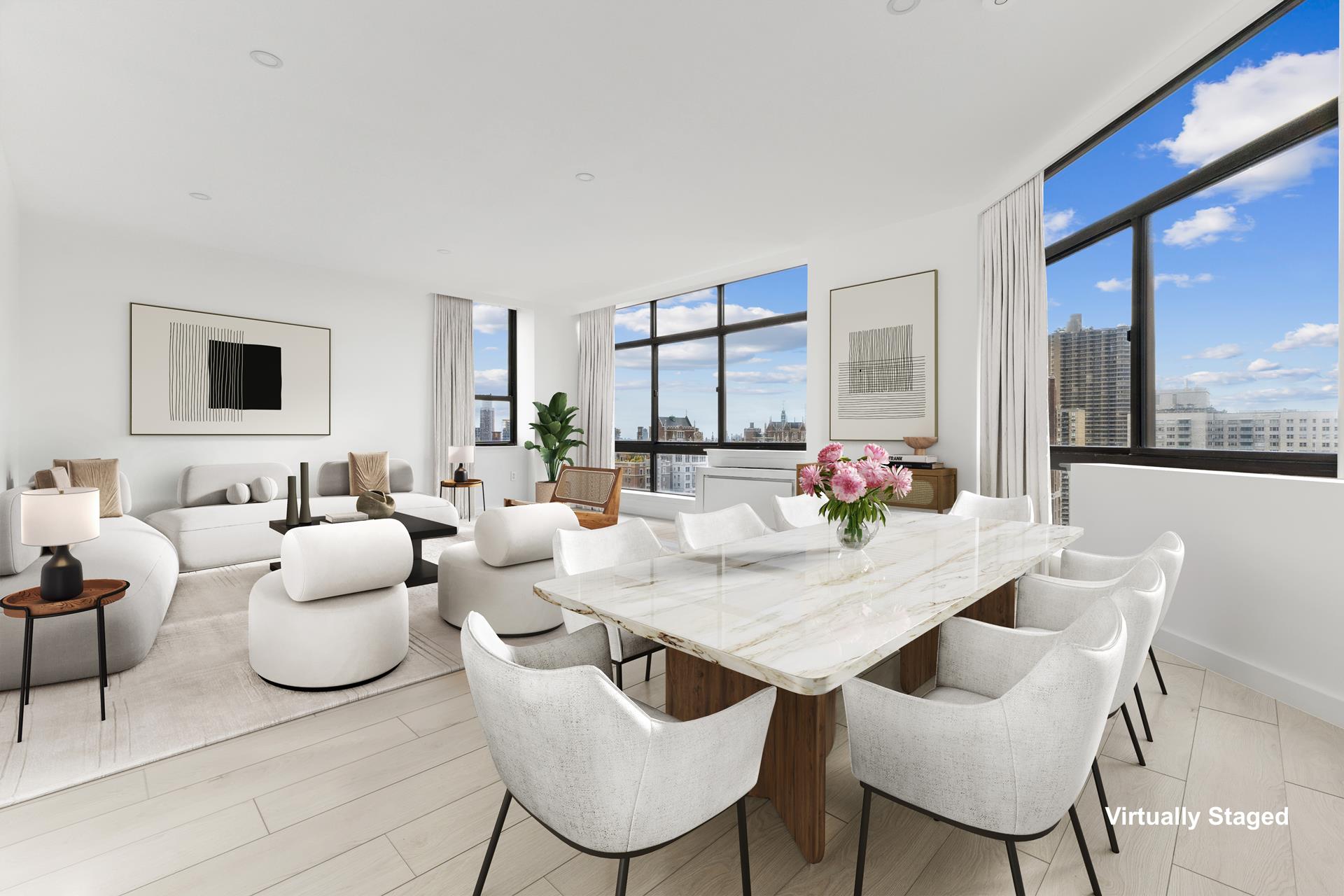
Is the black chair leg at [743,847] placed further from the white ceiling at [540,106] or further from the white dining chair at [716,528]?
the white ceiling at [540,106]

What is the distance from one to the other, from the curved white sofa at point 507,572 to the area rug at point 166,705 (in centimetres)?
24

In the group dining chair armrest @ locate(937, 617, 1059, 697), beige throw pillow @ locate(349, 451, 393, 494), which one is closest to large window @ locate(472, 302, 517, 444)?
beige throw pillow @ locate(349, 451, 393, 494)

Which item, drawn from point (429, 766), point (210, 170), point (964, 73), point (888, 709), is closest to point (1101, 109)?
point (964, 73)

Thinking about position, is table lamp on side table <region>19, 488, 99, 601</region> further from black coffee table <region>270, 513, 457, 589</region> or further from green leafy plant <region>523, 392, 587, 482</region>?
green leafy plant <region>523, 392, 587, 482</region>

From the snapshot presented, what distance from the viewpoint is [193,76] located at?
2863 mm

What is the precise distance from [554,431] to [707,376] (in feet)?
6.57

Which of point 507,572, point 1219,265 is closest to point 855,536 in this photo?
point 507,572

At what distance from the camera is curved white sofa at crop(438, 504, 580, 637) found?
2.96 m

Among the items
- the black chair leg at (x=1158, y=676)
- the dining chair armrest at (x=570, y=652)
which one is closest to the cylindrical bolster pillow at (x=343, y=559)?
the dining chair armrest at (x=570, y=652)

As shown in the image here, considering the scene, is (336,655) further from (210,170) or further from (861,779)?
(210,170)

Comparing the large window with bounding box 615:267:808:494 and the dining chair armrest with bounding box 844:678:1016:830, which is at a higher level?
the large window with bounding box 615:267:808:494

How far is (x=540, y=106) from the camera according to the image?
318 centimetres

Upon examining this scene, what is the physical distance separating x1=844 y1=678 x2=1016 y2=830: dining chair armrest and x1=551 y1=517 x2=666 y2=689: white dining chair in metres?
0.88

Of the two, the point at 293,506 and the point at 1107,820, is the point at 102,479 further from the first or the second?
the point at 1107,820
